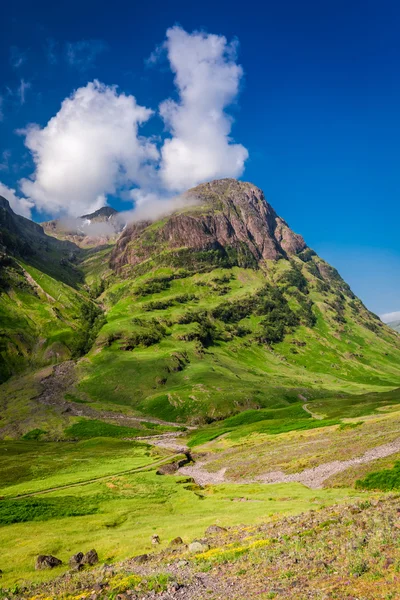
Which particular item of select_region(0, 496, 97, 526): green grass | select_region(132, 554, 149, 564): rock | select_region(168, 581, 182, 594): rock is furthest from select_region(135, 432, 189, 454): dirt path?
Result: select_region(168, 581, 182, 594): rock

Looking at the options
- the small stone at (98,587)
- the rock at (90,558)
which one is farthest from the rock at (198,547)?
the rock at (90,558)

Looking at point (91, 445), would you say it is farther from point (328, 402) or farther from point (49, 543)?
point (328, 402)

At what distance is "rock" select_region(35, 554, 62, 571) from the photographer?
2911 cm

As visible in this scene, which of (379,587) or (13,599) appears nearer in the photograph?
(379,587)

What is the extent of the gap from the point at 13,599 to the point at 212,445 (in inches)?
3655

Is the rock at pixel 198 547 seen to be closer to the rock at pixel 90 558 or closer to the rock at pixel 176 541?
the rock at pixel 176 541

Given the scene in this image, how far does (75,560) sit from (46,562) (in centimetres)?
238

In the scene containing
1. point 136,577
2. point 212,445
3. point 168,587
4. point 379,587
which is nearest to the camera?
point 379,587

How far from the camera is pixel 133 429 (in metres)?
165

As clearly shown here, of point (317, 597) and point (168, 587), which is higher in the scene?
point (317, 597)

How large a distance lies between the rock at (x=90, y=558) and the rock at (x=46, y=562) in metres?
2.24

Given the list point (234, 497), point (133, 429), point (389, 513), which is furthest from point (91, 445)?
point (389, 513)

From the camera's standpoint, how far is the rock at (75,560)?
95.2 ft

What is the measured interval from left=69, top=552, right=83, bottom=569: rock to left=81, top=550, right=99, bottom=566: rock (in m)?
0.35
